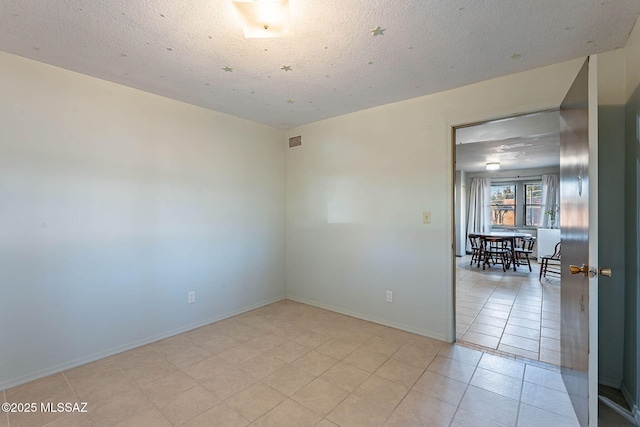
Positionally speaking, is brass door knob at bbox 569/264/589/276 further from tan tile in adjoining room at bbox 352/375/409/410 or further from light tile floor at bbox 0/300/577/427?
tan tile in adjoining room at bbox 352/375/409/410

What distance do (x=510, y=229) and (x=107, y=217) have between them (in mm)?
8980

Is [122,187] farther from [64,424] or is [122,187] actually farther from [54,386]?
[64,424]

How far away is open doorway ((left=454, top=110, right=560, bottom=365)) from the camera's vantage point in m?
2.94

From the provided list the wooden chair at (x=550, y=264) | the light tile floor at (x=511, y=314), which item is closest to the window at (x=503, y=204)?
the wooden chair at (x=550, y=264)

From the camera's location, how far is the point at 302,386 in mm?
2049

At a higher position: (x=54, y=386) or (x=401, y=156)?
(x=401, y=156)

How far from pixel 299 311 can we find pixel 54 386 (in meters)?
→ 2.23

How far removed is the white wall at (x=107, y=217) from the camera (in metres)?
2.09

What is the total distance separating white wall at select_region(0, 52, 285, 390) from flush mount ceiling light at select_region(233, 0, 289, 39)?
5.62 ft

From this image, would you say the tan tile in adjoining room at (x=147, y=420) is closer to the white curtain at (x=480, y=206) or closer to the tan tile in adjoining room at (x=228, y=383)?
the tan tile in adjoining room at (x=228, y=383)

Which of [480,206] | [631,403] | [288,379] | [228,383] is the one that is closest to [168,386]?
[228,383]

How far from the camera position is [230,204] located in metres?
3.39

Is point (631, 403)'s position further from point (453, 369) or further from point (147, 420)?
point (147, 420)

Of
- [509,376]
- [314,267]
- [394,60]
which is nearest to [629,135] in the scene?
[394,60]
